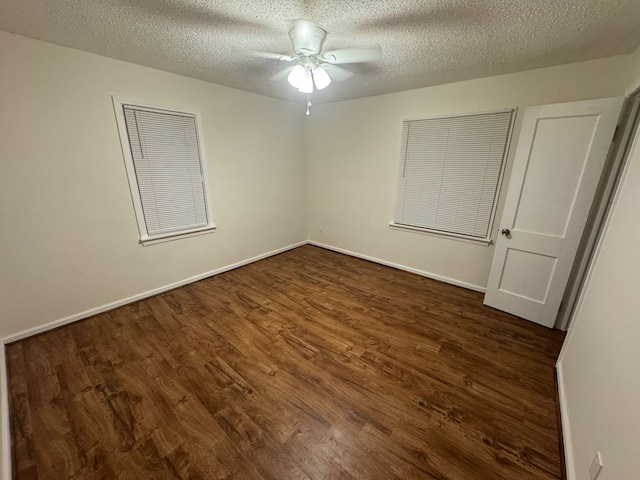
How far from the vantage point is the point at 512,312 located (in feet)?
8.46

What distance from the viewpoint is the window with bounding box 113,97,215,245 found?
245 cm

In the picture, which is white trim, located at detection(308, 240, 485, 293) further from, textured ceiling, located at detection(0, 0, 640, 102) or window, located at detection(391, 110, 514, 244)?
textured ceiling, located at detection(0, 0, 640, 102)

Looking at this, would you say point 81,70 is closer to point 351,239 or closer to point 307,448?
point 307,448

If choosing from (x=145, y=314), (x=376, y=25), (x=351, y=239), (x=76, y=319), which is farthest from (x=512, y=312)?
(x=76, y=319)

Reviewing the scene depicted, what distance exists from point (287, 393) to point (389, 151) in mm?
3113

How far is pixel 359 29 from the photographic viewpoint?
1.70 meters

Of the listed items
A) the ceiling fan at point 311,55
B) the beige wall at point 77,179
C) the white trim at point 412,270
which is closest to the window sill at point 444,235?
the white trim at point 412,270

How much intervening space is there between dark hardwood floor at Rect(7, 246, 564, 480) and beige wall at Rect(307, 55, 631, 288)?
0.81 metres

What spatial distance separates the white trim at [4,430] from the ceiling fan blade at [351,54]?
3.00 metres

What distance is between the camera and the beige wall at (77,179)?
6.29 feet

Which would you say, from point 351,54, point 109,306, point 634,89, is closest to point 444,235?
point 634,89

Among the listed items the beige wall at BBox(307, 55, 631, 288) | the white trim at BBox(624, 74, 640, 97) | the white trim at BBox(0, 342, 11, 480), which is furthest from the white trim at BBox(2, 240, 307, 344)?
the white trim at BBox(624, 74, 640, 97)

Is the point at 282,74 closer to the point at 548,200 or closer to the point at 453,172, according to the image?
the point at 453,172

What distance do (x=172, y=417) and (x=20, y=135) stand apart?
2.43 m
